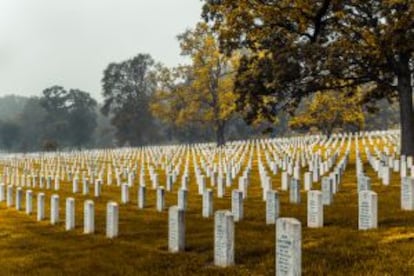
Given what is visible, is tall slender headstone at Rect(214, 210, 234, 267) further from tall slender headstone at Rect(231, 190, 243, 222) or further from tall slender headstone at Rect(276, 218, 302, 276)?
tall slender headstone at Rect(231, 190, 243, 222)

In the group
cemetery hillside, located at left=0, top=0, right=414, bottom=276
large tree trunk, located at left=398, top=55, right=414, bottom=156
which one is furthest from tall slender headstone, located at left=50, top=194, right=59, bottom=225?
large tree trunk, located at left=398, top=55, right=414, bottom=156

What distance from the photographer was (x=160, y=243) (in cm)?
1108

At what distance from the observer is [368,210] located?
10.7 m

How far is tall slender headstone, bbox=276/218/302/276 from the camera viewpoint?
7.25 m

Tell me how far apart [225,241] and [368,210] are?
3220 millimetres

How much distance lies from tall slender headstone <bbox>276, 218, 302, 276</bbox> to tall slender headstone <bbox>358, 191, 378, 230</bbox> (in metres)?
3.73

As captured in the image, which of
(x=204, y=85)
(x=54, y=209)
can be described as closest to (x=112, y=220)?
(x=54, y=209)

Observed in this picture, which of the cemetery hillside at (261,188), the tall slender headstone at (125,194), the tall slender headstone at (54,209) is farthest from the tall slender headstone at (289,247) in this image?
the tall slender headstone at (125,194)

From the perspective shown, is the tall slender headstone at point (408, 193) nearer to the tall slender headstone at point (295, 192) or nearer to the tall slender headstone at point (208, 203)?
the tall slender headstone at point (295, 192)

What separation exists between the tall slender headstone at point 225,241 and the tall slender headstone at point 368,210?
308 centimetres

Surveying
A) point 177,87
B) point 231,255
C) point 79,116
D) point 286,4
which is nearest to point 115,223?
point 231,255

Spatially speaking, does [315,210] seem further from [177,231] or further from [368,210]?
[177,231]

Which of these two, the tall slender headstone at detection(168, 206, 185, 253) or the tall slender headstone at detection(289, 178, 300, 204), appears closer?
the tall slender headstone at detection(168, 206, 185, 253)

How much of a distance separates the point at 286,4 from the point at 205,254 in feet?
60.8
